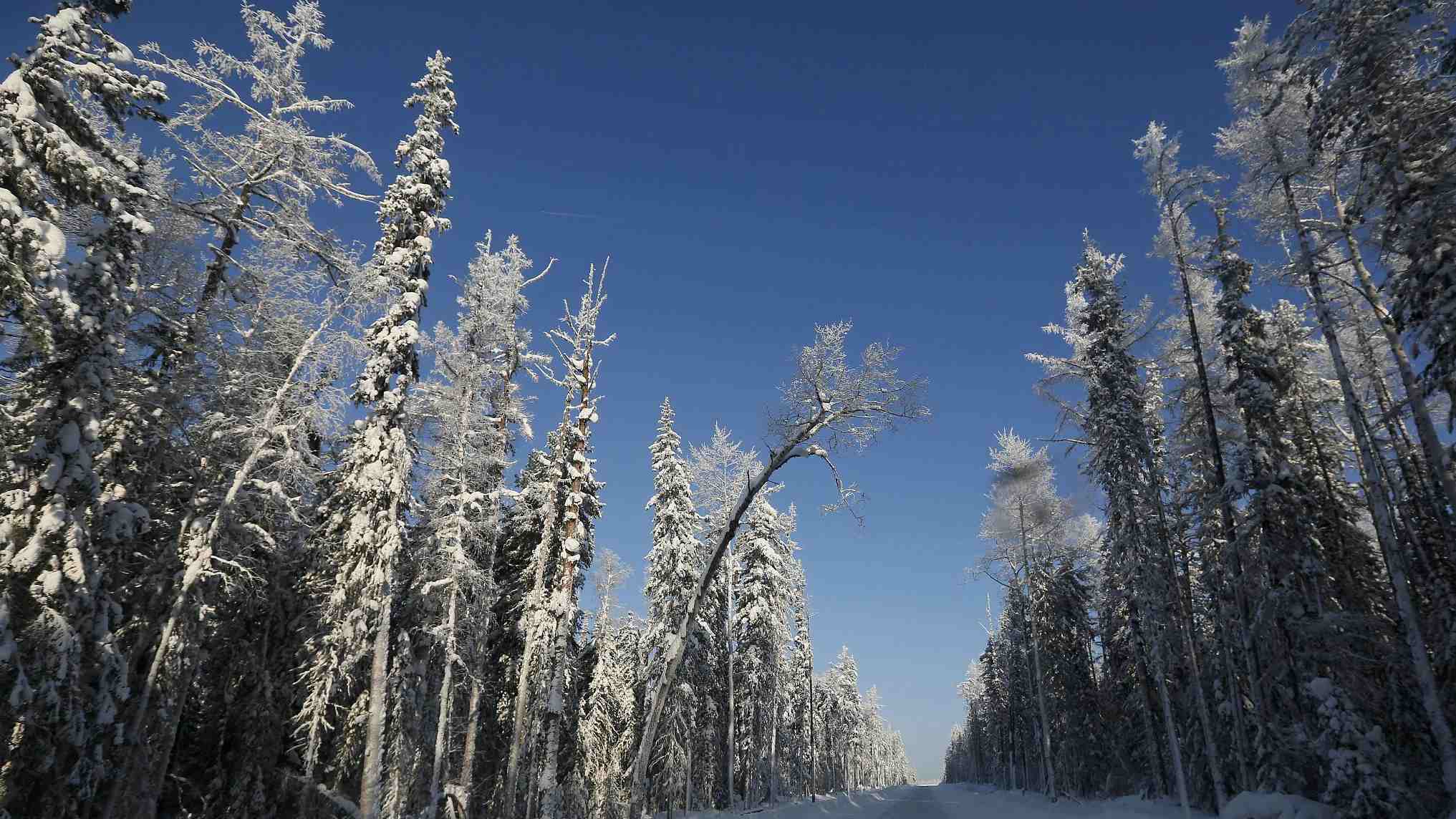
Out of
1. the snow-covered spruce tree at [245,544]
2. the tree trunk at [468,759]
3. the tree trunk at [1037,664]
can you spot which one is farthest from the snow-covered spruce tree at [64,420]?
the tree trunk at [1037,664]

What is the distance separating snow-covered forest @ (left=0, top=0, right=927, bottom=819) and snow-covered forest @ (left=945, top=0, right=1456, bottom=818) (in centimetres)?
1145

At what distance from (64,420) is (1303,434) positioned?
Result: 30594 mm

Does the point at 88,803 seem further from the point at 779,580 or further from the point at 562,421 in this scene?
the point at 779,580

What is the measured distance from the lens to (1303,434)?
69.3ft

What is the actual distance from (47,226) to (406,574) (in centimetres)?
1504

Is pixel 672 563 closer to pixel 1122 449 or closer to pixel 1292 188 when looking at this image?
pixel 1122 449

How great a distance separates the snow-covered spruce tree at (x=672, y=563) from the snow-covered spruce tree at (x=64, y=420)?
18599mm

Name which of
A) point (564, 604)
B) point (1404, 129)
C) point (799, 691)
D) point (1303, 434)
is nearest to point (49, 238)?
point (564, 604)

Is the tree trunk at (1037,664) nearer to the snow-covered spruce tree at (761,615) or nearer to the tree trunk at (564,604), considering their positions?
the snow-covered spruce tree at (761,615)

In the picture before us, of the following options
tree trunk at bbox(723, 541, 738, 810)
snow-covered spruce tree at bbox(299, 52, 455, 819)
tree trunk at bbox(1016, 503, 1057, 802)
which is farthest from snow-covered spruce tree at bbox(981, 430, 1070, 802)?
snow-covered spruce tree at bbox(299, 52, 455, 819)

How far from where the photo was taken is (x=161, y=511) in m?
14.7

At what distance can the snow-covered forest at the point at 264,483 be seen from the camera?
936 centimetres

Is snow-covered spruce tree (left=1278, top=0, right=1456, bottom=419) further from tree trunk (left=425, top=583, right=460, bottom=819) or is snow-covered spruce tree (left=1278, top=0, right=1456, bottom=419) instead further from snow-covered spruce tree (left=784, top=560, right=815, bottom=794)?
snow-covered spruce tree (left=784, top=560, right=815, bottom=794)

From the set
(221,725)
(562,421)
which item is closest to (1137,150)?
(562,421)
